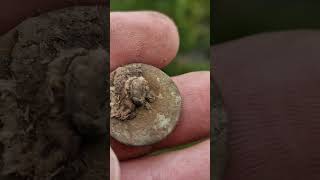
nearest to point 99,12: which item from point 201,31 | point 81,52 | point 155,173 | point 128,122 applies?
point 81,52

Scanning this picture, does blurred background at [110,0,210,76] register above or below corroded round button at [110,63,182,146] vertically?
above

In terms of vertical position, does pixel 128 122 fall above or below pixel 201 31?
below

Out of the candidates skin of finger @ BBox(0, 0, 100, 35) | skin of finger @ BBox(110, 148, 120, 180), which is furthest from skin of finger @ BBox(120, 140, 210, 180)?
skin of finger @ BBox(0, 0, 100, 35)

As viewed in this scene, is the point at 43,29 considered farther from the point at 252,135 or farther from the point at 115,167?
the point at 252,135

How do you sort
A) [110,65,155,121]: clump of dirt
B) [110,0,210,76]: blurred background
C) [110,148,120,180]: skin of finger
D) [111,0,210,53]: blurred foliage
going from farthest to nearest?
1. [111,0,210,53]: blurred foliage
2. [110,0,210,76]: blurred background
3. [110,65,155,121]: clump of dirt
4. [110,148,120,180]: skin of finger

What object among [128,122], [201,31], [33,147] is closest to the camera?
[33,147]

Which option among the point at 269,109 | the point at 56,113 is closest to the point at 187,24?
the point at 269,109

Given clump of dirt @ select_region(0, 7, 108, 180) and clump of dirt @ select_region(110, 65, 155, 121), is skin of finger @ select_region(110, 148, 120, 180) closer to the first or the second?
clump of dirt @ select_region(0, 7, 108, 180)

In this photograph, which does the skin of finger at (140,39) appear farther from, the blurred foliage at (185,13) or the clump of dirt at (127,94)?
the blurred foliage at (185,13)
